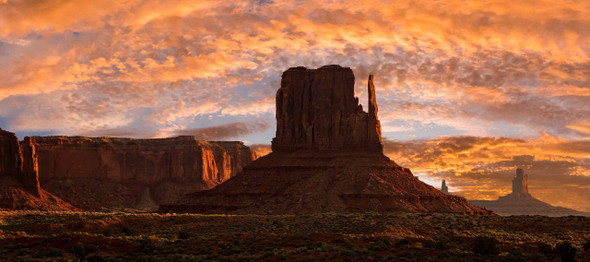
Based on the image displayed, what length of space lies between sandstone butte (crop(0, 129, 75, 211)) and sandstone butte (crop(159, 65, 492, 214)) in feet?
99.0

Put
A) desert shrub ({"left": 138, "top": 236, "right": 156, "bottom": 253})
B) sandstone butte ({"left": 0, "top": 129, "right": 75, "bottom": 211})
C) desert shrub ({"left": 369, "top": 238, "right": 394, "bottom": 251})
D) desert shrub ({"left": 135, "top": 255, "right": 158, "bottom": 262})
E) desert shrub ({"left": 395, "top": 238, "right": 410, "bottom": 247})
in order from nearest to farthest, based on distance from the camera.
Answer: desert shrub ({"left": 135, "top": 255, "right": 158, "bottom": 262}), desert shrub ({"left": 369, "top": 238, "right": 394, "bottom": 251}), desert shrub ({"left": 138, "top": 236, "right": 156, "bottom": 253}), desert shrub ({"left": 395, "top": 238, "right": 410, "bottom": 247}), sandstone butte ({"left": 0, "top": 129, "right": 75, "bottom": 211})

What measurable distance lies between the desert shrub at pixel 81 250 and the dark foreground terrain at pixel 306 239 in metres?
0.07

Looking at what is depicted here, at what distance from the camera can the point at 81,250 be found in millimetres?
46438

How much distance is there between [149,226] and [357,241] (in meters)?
31.9

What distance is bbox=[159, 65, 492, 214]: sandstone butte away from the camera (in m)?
98.3

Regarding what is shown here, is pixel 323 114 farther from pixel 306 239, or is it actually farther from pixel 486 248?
pixel 486 248

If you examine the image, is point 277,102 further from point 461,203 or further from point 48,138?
point 48,138

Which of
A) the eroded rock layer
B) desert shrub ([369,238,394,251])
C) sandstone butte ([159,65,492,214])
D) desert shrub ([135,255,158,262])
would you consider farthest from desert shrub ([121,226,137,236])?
sandstone butte ([159,65,492,214])

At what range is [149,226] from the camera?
74312 mm

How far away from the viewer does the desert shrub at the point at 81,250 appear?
4617 cm

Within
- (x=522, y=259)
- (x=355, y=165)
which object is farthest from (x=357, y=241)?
(x=355, y=165)

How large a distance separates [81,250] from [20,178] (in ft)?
302

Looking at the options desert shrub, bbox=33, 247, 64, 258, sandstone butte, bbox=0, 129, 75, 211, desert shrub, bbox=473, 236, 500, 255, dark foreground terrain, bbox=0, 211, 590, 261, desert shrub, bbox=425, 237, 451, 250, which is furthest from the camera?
sandstone butte, bbox=0, 129, 75, 211

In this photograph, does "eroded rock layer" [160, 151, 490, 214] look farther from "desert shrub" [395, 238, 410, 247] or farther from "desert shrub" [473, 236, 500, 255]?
"desert shrub" [473, 236, 500, 255]
